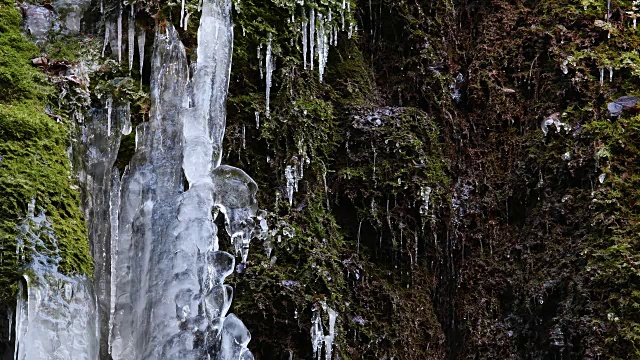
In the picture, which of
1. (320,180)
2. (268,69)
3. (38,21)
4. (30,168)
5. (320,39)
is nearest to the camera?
(30,168)

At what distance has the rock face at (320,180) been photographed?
19.0 ft

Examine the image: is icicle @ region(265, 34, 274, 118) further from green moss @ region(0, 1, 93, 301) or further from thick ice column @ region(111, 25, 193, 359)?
green moss @ region(0, 1, 93, 301)

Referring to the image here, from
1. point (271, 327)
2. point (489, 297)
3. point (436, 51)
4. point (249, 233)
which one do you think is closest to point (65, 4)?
point (249, 233)

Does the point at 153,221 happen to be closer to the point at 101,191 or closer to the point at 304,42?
the point at 101,191

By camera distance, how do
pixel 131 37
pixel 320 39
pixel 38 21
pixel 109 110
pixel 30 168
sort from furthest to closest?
pixel 320 39 < pixel 38 21 < pixel 131 37 < pixel 109 110 < pixel 30 168

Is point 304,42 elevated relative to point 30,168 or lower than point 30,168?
elevated

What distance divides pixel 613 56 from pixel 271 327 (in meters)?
4.46

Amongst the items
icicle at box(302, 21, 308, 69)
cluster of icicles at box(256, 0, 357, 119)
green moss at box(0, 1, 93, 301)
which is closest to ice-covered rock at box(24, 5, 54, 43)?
green moss at box(0, 1, 93, 301)

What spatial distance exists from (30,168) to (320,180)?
2.95 meters

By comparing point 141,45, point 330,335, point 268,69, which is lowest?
point 330,335

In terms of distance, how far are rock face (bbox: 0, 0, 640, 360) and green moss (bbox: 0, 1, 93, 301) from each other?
16 mm

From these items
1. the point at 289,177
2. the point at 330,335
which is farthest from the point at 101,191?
the point at 330,335

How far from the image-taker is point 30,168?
5.70 m

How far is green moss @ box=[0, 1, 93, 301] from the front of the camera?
5363 mm
